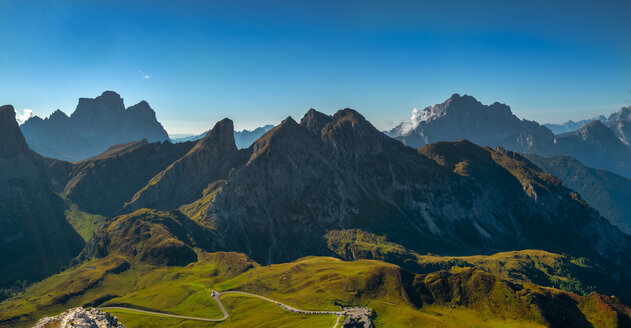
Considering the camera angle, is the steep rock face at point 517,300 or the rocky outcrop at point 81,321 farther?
the steep rock face at point 517,300

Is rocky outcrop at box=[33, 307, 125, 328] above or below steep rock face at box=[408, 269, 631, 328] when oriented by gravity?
above

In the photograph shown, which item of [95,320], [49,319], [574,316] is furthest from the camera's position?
[574,316]

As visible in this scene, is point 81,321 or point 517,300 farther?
point 517,300

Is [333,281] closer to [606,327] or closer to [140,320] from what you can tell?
[140,320]

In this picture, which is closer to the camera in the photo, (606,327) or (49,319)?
(49,319)

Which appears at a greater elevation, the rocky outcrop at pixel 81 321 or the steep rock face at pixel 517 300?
the rocky outcrop at pixel 81 321

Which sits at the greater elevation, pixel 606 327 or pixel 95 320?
pixel 95 320

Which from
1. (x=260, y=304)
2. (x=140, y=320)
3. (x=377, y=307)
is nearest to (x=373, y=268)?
(x=377, y=307)

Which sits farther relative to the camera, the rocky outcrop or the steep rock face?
the steep rock face
